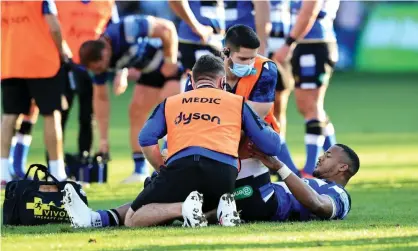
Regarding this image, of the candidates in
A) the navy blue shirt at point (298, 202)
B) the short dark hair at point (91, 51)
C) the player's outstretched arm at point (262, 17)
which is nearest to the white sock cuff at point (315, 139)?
the player's outstretched arm at point (262, 17)

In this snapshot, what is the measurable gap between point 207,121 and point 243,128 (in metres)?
0.27

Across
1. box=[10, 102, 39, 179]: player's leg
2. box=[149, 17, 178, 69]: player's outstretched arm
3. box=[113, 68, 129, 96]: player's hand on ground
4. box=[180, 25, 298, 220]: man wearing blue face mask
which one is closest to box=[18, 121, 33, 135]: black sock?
box=[10, 102, 39, 179]: player's leg

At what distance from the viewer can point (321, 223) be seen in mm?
8977

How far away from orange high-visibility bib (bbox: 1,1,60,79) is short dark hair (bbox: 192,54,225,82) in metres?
3.49

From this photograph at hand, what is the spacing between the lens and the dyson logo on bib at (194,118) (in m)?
8.80

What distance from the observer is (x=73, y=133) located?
1894cm

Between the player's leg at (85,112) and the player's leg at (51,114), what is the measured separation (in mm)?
1689

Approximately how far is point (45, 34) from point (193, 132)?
3915 millimetres

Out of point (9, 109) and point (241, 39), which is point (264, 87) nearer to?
point (241, 39)

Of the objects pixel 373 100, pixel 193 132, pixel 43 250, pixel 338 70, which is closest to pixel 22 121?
pixel 193 132

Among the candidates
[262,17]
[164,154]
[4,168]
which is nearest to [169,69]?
[262,17]

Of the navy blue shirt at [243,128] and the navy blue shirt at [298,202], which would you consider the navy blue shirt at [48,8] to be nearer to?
the navy blue shirt at [243,128]

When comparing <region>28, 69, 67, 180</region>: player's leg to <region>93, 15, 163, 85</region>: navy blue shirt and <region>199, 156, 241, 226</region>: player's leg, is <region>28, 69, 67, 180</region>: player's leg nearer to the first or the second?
<region>93, 15, 163, 85</region>: navy blue shirt

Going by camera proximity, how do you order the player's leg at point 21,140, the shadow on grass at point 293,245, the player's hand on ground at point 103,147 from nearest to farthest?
1. the shadow on grass at point 293,245
2. the player's leg at point 21,140
3. the player's hand on ground at point 103,147
